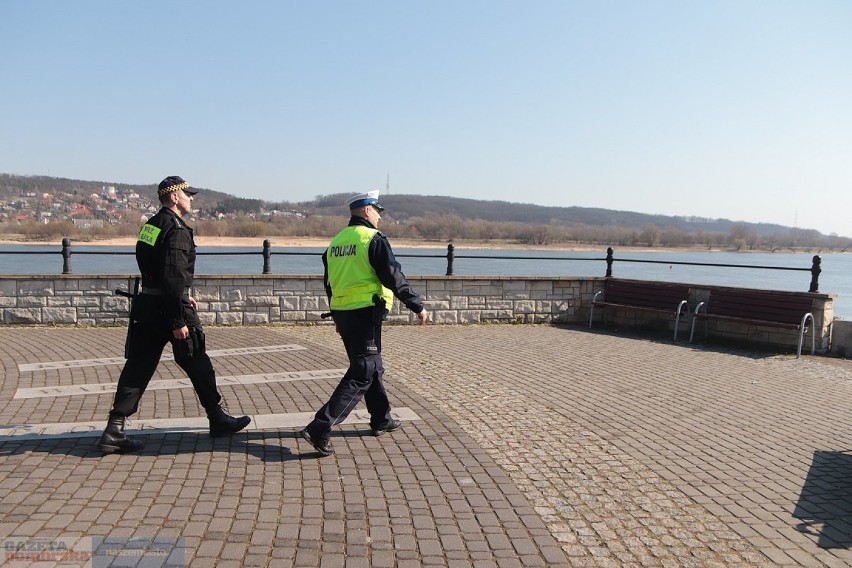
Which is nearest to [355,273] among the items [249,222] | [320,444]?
[320,444]

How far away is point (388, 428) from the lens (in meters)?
5.59

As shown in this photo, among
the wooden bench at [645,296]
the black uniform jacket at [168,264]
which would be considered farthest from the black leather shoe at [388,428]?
the wooden bench at [645,296]

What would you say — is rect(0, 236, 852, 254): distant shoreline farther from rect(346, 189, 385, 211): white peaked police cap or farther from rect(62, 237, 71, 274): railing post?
rect(346, 189, 385, 211): white peaked police cap

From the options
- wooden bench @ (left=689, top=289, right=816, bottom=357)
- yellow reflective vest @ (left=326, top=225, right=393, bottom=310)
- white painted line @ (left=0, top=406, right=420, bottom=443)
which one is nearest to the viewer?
yellow reflective vest @ (left=326, top=225, right=393, bottom=310)

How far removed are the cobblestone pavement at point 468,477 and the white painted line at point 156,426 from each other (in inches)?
3.8

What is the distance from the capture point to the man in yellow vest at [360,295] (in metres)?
5.06

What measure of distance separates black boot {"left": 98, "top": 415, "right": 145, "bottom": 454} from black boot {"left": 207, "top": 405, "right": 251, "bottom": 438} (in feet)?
1.72

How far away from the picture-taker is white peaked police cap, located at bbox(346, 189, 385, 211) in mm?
5301

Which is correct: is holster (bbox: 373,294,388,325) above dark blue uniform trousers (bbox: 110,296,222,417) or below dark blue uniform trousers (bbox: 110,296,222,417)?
above

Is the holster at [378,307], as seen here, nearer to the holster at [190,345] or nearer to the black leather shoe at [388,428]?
the black leather shoe at [388,428]

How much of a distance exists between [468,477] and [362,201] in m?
2.09

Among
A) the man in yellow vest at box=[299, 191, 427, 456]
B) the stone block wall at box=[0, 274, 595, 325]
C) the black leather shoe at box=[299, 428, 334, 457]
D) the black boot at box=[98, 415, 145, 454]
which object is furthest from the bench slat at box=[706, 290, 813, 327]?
the black boot at box=[98, 415, 145, 454]

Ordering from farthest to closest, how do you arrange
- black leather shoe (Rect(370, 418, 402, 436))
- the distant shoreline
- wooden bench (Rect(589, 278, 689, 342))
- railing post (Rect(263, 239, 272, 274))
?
the distant shoreline → railing post (Rect(263, 239, 272, 274)) → wooden bench (Rect(589, 278, 689, 342)) → black leather shoe (Rect(370, 418, 402, 436))

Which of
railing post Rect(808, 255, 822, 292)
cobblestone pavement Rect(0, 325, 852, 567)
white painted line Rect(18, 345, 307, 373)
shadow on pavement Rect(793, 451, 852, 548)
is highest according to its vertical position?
railing post Rect(808, 255, 822, 292)
